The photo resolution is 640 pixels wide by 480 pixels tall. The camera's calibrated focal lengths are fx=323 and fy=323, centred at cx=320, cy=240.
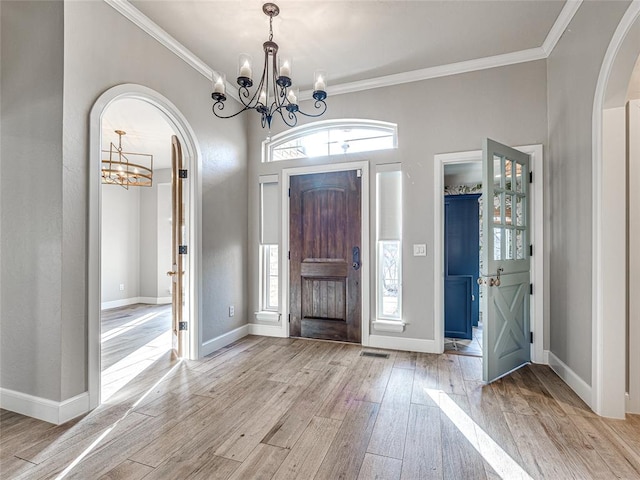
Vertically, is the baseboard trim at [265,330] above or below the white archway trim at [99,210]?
below

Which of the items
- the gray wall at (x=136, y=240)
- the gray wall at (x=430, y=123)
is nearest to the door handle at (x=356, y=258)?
the gray wall at (x=430, y=123)

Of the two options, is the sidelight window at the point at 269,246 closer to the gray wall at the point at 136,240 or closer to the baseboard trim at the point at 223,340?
the baseboard trim at the point at 223,340

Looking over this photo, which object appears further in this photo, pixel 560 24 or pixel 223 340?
pixel 223 340

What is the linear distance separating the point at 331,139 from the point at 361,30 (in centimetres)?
131

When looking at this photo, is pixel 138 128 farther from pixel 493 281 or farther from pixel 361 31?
pixel 493 281

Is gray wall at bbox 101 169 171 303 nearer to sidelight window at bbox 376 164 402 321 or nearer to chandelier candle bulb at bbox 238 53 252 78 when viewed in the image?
sidelight window at bbox 376 164 402 321

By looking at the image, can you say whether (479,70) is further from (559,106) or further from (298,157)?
(298,157)

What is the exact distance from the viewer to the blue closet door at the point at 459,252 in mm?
4203

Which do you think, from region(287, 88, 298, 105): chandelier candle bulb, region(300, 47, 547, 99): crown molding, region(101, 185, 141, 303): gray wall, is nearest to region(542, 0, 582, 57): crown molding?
region(300, 47, 547, 99): crown molding

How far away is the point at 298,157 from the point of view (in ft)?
13.6

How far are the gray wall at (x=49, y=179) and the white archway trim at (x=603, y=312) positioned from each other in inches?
142

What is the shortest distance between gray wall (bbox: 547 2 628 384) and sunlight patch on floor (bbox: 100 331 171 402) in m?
3.74

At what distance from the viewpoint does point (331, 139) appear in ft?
13.2

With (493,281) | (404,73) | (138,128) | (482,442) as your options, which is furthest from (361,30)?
(138,128)
